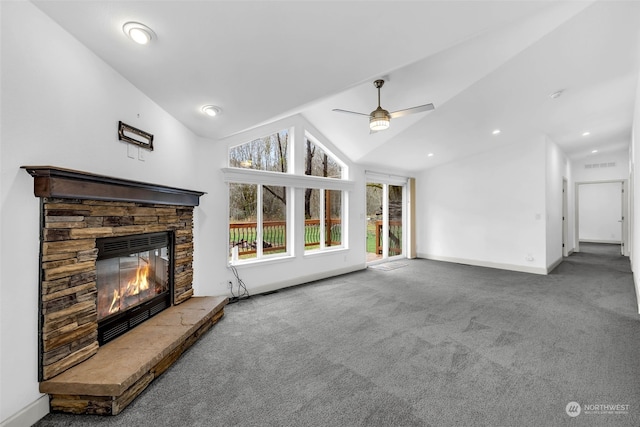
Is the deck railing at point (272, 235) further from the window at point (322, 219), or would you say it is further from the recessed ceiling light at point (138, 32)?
the recessed ceiling light at point (138, 32)

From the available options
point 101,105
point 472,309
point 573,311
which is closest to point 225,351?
point 101,105

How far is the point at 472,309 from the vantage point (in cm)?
371

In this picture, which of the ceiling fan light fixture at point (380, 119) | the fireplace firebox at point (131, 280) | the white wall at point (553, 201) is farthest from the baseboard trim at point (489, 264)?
the fireplace firebox at point (131, 280)

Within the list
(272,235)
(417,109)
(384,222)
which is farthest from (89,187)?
(384,222)

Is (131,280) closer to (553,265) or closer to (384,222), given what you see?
(384,222)

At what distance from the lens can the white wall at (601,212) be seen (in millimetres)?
9781

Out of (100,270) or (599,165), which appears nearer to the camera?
(100,270)

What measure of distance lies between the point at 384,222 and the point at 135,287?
561 cm

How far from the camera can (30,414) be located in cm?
169

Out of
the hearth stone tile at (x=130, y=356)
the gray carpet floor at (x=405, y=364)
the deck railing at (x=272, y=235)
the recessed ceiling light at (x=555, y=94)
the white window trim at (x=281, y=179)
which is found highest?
the recessed ceiling light at (x=555, y=94)

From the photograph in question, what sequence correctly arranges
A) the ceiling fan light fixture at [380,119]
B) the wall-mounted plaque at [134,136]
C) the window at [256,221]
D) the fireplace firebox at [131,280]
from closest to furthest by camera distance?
the fireplace firebox at [131,280] < the wall-mounted plaque at [134,136] < the ceiling fan light fixture at [380,119] < the window at [256,221]

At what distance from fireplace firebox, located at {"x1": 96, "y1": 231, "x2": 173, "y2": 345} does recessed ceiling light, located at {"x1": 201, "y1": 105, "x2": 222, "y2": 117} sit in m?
1.44

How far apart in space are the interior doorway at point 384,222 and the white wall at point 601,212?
787cm

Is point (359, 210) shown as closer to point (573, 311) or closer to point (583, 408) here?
point (573, 311)
